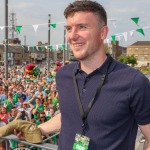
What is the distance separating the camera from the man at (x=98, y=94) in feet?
5.42

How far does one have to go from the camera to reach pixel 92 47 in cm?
177

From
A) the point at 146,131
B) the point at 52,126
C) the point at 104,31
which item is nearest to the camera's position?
the point at 146,131

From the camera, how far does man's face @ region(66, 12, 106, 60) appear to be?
176cm

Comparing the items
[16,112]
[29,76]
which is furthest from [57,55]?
[16,112]

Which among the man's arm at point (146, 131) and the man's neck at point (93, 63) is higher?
the man's neck at point (93, 63)

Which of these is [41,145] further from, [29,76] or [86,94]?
[29,76]

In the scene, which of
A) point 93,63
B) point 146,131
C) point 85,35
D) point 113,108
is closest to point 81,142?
point 113,108

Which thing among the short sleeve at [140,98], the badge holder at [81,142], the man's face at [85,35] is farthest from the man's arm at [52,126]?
the short sleeve at [140,98]

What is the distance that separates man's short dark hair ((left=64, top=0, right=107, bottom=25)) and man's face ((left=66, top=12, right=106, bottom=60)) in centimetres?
2

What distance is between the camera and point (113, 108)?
1.68m

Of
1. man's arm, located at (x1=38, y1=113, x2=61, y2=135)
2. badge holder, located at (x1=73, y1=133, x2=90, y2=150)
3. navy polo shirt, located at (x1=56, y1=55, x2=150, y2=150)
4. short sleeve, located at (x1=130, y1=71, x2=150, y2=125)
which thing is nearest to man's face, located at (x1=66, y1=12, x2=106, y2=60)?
navy polo shirt, located at (x1=56, y1=55, x2=150, y2=150)

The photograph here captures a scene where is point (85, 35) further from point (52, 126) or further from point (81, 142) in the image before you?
point (52, 126)

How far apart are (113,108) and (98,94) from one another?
0.40 ft

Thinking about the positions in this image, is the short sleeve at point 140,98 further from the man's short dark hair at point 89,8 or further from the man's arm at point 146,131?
the man's short dark hair at point 89,8
